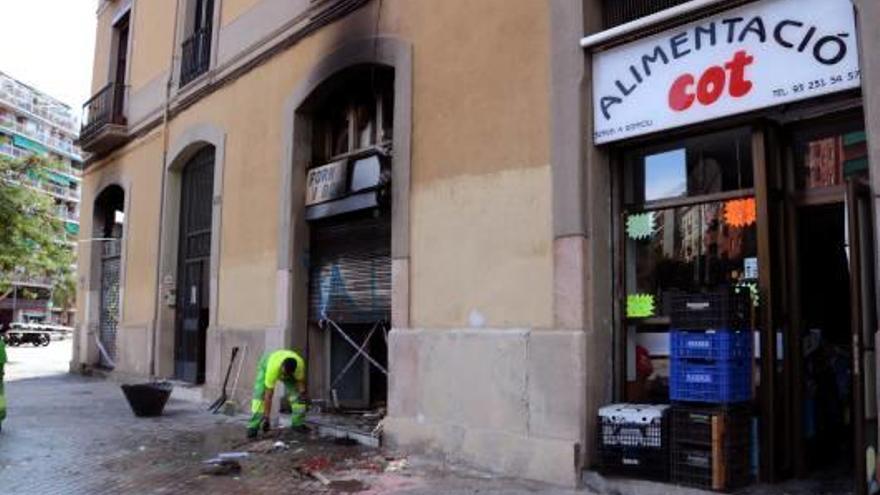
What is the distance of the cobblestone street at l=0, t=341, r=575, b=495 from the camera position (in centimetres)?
786

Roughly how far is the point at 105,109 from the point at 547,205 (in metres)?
16.1

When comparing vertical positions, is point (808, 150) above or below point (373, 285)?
above

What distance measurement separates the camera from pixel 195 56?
16.8 meters

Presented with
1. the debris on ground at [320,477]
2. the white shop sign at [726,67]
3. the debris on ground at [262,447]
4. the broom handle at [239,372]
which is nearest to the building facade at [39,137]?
the broom handle at [239,372]

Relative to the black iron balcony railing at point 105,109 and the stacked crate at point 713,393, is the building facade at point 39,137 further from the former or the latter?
the stacked crate at point 713,393

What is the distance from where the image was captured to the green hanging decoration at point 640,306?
7.82 metres

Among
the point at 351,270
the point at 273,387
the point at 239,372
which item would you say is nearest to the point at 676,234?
the point at 351,270

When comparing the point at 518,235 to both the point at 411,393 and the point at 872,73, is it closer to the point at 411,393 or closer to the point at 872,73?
the point at 411,393

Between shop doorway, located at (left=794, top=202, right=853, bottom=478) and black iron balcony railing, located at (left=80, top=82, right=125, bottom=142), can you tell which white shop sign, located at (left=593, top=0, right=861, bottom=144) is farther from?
black iron balcony railing, located at (left=80, top=82, right=125, bottom=142)

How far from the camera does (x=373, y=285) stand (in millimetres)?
11211

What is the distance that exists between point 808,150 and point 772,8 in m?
1.21

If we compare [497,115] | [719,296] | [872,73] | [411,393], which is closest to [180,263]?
[411,393]

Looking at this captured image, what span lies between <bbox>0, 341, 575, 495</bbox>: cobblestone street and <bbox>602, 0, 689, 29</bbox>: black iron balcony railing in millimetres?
4246

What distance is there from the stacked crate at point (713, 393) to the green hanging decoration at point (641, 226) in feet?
3.35
